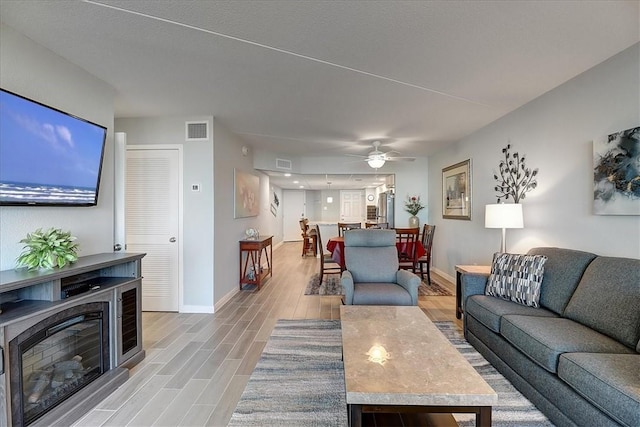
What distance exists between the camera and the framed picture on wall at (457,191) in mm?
4605

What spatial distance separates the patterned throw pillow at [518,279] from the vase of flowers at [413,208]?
349 cm

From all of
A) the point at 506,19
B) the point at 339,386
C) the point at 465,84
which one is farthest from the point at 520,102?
the point at 339,386

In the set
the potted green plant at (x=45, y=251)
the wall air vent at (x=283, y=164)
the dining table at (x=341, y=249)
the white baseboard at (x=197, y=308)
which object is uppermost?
the wall air vent at (x=283, y=164)

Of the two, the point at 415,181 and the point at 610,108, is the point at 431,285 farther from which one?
the point at 610,108

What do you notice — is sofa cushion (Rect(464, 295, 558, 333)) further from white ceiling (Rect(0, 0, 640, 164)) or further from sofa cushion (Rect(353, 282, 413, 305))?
white ceiling (Rect(0, 0, 640, 164))

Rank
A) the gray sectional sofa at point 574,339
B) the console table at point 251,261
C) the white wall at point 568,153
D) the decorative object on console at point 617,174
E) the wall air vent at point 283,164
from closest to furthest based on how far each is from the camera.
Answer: the gray sectional sofa at point 574,339, the decorative object on console at point 617,174, the white wall at point 568,153, the console table at point 251,261, the wall air vent at point 283,164

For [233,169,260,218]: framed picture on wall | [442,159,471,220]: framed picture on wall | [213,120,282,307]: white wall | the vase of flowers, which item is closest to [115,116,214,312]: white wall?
[213,120,282,307]: white wall

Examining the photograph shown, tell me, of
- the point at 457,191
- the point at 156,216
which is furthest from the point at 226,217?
the point at 457,191

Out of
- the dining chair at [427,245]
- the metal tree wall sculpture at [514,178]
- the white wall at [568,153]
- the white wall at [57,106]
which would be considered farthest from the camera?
the dining chair at [427,245]

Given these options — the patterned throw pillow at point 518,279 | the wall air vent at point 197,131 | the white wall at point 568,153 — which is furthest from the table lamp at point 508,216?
the wall air vent at point 197,131

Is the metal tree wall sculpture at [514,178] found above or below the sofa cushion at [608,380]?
above

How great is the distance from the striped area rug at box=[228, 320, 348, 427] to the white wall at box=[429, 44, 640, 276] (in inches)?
Result: 93.6

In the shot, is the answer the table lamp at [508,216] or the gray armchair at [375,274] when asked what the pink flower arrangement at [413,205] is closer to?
the gray armchair at [375,274]

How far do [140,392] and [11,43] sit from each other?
8.26 ft
